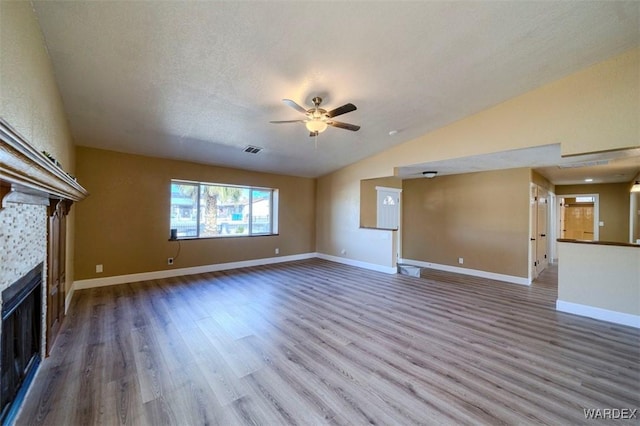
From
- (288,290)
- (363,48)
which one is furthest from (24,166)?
(288,290)

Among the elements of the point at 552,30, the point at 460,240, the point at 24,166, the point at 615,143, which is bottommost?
the point at 460,240

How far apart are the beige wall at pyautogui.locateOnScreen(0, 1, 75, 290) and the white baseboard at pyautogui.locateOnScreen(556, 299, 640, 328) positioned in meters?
5.79

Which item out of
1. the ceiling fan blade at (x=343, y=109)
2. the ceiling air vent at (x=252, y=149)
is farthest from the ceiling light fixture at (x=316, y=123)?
the ceiling air vent at (x=252, y=149)

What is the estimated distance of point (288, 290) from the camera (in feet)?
14.7

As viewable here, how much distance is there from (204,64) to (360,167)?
14.1 ft

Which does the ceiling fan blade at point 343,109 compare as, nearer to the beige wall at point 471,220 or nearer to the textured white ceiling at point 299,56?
the textured white ceiling at point 299,56

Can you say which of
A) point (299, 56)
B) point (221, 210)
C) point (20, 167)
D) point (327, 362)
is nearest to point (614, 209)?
point (327, 362)

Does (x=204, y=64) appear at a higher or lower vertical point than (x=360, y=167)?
higher

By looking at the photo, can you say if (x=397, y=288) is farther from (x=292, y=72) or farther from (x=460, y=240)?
(x=292, y=72)

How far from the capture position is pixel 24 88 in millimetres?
1683

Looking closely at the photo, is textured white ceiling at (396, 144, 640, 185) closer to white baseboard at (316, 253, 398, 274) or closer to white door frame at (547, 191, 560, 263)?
white door frame at (547, 191, 560, 263)

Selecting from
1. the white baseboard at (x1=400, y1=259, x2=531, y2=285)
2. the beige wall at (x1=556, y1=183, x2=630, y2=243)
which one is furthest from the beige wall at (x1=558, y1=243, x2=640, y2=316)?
the beige wall at (x1=556, y1=183, x2=630, y2=243)

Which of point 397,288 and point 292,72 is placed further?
point 397,288

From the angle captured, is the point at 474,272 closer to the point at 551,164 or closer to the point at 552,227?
the point at 551,164
